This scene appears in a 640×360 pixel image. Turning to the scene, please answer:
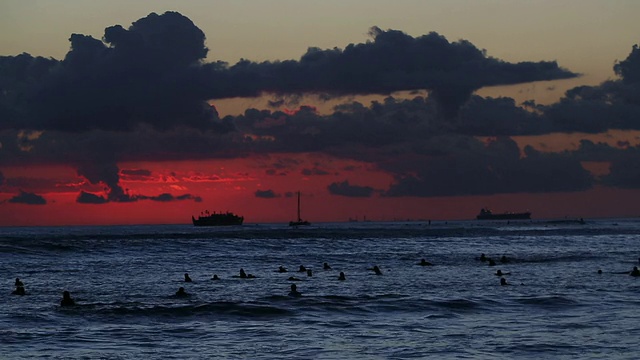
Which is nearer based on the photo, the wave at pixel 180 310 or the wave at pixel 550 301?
the wave at pixel 180 310

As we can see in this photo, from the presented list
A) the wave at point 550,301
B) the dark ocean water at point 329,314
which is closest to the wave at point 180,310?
the dark ocean water at point 329,314

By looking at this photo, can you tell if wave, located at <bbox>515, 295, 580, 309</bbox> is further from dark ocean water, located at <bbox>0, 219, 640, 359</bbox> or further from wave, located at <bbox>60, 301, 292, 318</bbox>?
wave, located at <bbox>60, 301, 292, 318</bbox>

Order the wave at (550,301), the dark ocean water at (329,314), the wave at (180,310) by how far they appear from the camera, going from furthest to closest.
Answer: the wave at (550,301)
the wave at (180,310)
the dark ocean water at (329,314)

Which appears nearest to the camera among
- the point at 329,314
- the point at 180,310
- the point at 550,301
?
the point at 329,314

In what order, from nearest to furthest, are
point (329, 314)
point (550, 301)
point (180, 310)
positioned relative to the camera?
point (329, 314) < point (180, 310) < point (550, 301)

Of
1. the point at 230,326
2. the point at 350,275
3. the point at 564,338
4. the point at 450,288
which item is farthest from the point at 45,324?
the point at 350,275

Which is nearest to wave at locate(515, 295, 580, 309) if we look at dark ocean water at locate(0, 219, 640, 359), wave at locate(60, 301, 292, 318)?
dark ocean water at locate(0, 219, 640, 359)

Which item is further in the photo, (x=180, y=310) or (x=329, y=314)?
(x=180, y=310)

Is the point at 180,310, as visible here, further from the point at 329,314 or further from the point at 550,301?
the point at 550,301

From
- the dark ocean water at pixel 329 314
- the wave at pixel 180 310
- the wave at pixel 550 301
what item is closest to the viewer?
the dark ocean water at pixel 329 314

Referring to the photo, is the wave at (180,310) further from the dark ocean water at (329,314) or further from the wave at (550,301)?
the wave at (550,301)

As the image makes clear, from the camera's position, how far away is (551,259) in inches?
3684

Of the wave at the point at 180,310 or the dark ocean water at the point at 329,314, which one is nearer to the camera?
the dark ocean water at the point at 329,314

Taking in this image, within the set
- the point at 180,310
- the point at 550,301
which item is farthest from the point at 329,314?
the point at 550,301
